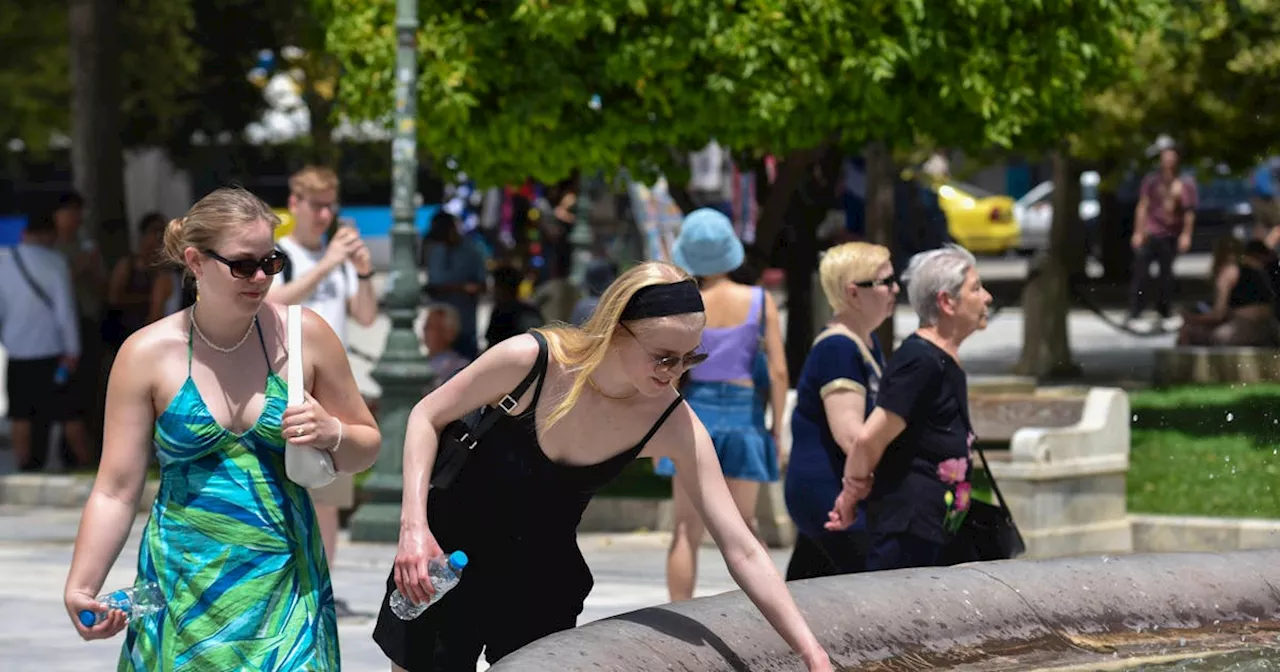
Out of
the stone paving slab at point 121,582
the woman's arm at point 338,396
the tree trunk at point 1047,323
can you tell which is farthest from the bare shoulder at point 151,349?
the tree trunk at point 1047,323

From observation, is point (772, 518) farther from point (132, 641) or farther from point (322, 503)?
point (132, 641)

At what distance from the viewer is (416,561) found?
16.6ft

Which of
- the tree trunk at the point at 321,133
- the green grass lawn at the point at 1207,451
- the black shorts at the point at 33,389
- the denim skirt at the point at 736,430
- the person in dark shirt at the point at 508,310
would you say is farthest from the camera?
the tree trunk at the point at 321,133

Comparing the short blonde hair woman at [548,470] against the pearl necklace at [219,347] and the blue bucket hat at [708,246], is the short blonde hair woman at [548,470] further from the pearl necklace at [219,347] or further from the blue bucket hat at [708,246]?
the blue bucket hat at [708,246]

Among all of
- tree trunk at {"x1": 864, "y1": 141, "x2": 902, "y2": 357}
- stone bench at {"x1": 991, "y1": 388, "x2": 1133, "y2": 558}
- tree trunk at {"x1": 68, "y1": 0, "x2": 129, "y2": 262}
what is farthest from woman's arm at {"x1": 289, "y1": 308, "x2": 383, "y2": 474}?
tree trunk at {"x1": 68, "y1": 0, "x2": 129, "y2": 262}

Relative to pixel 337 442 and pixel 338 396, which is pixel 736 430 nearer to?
pixel 338 396

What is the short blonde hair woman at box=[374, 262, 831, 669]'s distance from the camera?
5.07 metres

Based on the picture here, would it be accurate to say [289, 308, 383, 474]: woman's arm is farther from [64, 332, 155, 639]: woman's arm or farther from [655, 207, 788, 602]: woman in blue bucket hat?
[655, 207, 788, 602]: woman in blue bucket hat

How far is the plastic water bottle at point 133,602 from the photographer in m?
4.93

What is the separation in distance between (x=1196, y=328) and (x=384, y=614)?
1597cm

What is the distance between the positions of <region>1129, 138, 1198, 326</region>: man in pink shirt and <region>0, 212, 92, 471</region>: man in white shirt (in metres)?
15.4

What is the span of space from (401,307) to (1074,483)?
390 cm

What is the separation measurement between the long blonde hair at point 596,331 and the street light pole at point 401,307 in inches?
297

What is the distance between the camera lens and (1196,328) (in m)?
20.5
